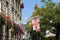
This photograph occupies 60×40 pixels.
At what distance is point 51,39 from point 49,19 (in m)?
5.77

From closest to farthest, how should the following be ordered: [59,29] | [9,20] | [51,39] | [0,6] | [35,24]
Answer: [35,24]
[9,20]
[0,6]
[59,29]
[51,39]

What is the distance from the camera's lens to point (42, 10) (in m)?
41.7

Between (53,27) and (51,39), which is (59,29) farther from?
(51,39)

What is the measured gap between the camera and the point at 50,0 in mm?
41031

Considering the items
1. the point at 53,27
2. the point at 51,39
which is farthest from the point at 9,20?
the point at 51,39

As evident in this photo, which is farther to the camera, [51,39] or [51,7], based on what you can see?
[51,39]

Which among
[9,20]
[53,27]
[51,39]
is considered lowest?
[51,39]

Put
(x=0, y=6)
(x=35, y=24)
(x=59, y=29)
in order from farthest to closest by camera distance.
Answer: (x=59, y=29) → (x=0, y=6) → (x=35, y=24)

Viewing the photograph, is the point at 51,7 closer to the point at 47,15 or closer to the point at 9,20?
the point at 47,15

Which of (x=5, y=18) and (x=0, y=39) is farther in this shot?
(x=0, y=39)

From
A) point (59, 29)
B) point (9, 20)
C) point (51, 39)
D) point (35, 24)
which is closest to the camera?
point (35, 24)

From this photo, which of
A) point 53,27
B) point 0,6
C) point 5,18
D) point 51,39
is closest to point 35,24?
point 5,18

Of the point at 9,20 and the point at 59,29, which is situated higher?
the point at 9,20

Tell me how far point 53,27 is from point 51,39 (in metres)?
5.76
